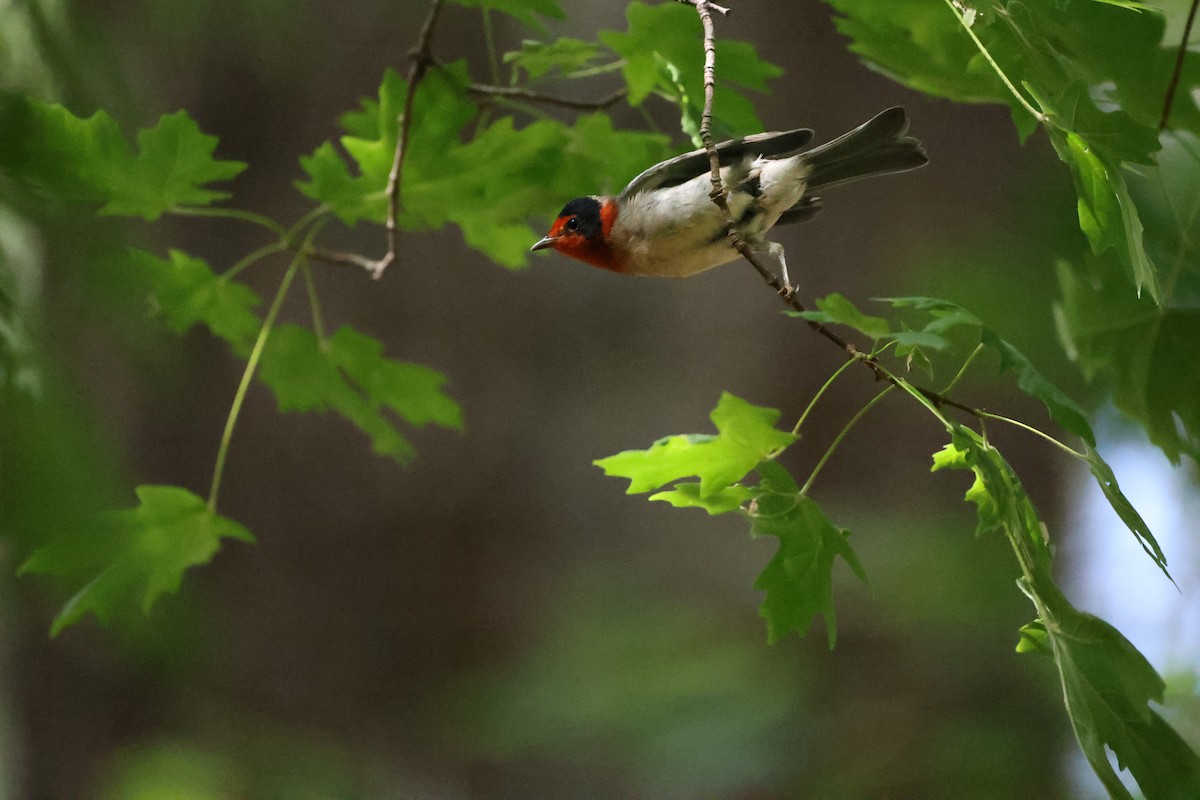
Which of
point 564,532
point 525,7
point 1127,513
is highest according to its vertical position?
point 525,7

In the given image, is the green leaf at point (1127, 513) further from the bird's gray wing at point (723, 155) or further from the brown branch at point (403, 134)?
the brown branch at point (403, 134)

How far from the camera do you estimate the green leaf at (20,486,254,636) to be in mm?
673

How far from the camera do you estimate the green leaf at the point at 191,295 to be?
31.0 inches

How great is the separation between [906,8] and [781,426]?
96 centimetres

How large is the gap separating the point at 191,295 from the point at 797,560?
57cm

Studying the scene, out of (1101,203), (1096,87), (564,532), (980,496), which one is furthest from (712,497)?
(564,532)

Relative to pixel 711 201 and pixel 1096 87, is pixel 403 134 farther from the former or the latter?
pixel 1096 87

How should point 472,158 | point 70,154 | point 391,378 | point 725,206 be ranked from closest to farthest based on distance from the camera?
point 725,206
point 70,154
point 472,158
point 391,378

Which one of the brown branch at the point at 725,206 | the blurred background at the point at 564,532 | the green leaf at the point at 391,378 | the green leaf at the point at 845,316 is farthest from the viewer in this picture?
the blurred background at the point at 564,532

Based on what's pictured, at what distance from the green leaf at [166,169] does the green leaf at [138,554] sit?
0.22 meters

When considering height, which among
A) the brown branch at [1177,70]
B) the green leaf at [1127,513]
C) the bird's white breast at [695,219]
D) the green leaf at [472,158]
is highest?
the brown branch at [1177,70]

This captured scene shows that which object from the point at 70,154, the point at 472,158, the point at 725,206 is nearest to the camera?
the point at 725,206

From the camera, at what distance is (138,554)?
0.77 m

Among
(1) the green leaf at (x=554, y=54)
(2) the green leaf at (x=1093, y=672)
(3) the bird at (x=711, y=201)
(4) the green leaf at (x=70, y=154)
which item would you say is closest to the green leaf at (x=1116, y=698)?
(2) the green leaf at (x=1093, y=672)
